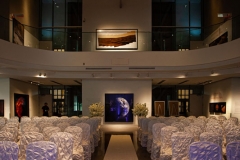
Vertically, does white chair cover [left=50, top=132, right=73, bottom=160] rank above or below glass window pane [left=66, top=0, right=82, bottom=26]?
below

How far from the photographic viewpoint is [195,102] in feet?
79.8

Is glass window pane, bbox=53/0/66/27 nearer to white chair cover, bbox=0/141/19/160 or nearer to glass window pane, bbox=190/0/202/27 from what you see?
glass window pane, bbox=190/0/202/27

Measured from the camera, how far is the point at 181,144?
6016mm

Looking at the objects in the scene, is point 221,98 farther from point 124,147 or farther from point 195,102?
point 124,147

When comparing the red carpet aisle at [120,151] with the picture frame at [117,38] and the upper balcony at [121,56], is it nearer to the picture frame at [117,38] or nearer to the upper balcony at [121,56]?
the upper balcony at [121,56]

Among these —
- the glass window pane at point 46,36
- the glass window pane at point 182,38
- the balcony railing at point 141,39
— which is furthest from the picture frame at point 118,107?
the glass window pane at point 46,36

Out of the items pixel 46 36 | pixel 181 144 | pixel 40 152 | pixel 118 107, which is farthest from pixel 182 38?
pixel 40 152

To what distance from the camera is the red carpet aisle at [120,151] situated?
8797mm

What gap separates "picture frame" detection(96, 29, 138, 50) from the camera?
17344mm

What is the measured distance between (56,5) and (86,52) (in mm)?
8019

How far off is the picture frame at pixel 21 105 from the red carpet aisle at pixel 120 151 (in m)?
8.61

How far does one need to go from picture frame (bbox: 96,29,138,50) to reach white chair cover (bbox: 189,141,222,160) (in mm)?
12817

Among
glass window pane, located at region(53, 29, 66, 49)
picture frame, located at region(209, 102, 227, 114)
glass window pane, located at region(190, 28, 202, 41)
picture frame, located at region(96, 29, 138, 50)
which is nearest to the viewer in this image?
glass window pane, located at region(190, 28, 202, 41)

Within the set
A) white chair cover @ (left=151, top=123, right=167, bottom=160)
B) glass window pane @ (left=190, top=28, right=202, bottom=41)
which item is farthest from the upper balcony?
white chair cover @ (left=151, top=123, right=167, bottom=160)
